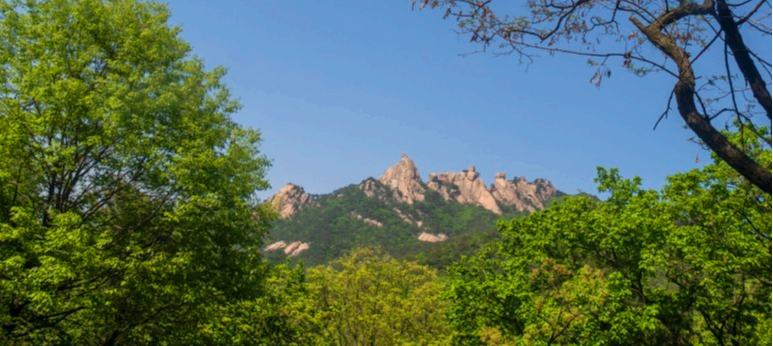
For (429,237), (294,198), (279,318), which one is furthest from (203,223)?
(294,198)

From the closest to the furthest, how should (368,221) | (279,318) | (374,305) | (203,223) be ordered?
(203,223), (279,318), (374,305), (368,221)

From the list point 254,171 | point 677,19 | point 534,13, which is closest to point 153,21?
point 254,171

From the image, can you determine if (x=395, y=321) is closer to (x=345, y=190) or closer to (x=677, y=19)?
(x=677, y=19)

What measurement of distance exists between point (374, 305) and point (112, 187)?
1417 cm

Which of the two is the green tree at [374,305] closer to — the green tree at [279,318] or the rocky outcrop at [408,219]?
the green tree at [279,318]

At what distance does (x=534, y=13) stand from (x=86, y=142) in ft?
30.7

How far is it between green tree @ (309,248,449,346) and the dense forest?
304 centimetres

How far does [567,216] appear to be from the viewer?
63.6 ft

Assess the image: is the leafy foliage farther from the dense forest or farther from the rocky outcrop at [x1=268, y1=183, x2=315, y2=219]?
the dense forest

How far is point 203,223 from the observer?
39.3 feet

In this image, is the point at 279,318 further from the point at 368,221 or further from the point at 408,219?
the point at 408,219

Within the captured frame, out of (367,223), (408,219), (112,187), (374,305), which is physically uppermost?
(408,219)

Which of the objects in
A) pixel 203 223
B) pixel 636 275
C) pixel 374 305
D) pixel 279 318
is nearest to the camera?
pixel 203 223

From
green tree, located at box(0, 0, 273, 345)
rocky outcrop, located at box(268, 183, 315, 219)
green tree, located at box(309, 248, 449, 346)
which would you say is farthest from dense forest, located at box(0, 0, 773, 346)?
rocky outcrop, located at box(268, 183, 315, 219)
